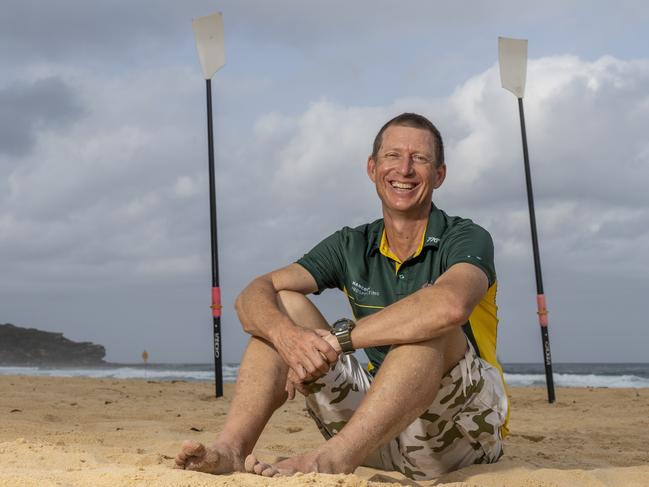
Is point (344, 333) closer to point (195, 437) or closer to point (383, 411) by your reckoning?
point (383, 411)

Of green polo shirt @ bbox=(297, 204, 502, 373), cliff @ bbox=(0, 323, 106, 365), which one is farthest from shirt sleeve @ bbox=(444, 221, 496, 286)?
cliff @ bbox=(0, 323, 106, 365)

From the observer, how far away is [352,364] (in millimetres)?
2146

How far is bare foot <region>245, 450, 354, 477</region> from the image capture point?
180 cm

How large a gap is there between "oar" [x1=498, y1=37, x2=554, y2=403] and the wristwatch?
4466 millimetres

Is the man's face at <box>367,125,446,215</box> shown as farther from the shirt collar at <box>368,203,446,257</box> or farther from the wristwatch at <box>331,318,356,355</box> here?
the wristwatch at <box>331,318,356,355</box>

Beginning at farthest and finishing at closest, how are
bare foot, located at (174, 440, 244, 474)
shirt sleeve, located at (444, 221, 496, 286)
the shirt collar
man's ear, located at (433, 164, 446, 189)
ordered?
1. man's ear, located at (433, 164, 446, 189)
2. the shirt collar
3. shirt sleeve, located at (444, 221, 496, 286)
4. bare foot, located at (174, 440, 244, 474)

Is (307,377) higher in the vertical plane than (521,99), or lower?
lower

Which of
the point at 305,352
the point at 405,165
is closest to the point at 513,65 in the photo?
the point at 405,165

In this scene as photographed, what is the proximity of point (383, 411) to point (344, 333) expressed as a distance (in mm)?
262

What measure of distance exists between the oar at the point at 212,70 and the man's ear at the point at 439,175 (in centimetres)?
384

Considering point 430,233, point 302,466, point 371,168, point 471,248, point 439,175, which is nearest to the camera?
point 302,466

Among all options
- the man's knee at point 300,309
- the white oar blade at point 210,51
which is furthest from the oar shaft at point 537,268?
the man's knee at point 300,309

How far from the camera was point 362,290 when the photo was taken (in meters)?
2.40

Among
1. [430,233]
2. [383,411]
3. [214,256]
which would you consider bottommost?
[383,411]
